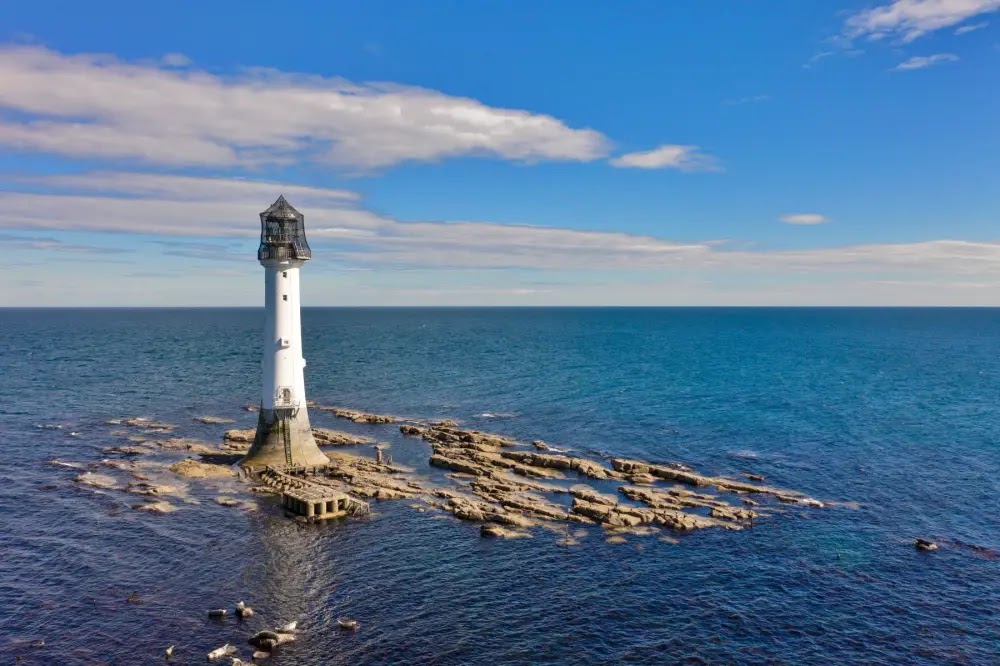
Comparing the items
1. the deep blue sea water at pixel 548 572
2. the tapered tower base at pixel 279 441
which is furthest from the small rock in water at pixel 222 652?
the tapered tower base at pixel 279 441

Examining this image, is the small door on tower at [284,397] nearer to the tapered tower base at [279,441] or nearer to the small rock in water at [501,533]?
the tapered tower base at [279,441]

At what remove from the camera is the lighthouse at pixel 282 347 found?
6938 cm

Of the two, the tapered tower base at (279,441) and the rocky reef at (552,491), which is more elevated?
the tapered tower base at (279,441)

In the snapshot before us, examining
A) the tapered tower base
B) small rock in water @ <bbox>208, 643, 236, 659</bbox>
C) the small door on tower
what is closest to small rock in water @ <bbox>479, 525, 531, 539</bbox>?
small rock in water @ <bbox>208, 643, 236, 659</bbox>

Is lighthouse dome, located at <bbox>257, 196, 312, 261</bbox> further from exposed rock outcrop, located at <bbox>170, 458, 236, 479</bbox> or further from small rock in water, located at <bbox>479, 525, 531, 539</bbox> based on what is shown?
small rock in water, located at <bbox>479, 525, 531, 539</bbox>

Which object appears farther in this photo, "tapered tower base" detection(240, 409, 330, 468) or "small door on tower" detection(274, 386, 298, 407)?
"tapered tower base" detection(240, 409, 330, 468)

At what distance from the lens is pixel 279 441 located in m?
72.2

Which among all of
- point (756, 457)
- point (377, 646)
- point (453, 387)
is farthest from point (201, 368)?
point (377, 646)

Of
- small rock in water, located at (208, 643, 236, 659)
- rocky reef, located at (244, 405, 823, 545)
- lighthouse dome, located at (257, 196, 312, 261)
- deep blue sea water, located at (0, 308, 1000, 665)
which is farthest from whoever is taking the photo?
lighthouse dome, located at (257, 196, 312, 261)

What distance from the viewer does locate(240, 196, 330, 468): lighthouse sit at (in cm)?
6938

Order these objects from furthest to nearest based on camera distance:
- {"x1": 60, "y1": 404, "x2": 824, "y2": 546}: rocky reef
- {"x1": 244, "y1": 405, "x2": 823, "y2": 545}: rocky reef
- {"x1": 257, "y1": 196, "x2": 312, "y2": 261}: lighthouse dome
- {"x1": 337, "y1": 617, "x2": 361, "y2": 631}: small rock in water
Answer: {"x1": 257, "y1": 196, "x2": 312, "y2": 261}: lighthouse dome
{"x1": 60, "y1": 404, "x2": 824, "y2": 546}: rocky reef
{"x1": 244, "y1": 405, "x2": 823, "y2": 545}: rocky reef
{"x1": 337, "y1": 617, "x2": 361, "y2": 631}: small rock in water

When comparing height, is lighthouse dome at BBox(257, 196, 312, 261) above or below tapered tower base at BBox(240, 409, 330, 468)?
above

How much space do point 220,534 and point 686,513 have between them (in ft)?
127

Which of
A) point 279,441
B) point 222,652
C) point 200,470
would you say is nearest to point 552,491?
point 279,441
